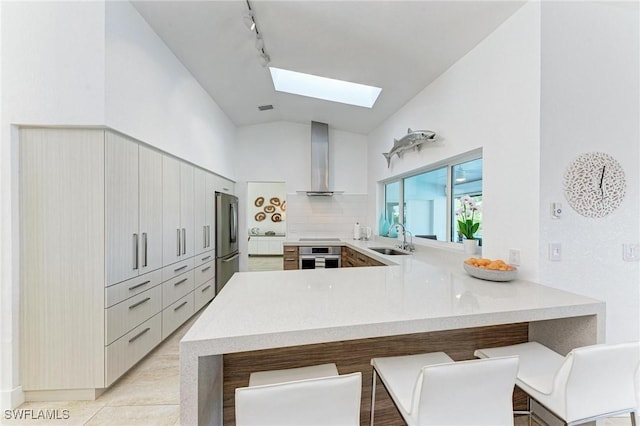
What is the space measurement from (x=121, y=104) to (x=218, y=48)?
114 cm

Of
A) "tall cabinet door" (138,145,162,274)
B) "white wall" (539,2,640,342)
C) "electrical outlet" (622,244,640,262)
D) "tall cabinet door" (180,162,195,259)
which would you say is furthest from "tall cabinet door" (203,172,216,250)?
"electrical outlet" (622,244,640,262)

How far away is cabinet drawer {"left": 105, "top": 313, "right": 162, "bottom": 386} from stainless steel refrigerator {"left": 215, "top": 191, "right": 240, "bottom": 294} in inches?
56.8

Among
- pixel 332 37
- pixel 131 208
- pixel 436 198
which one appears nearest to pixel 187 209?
pixel 131 208

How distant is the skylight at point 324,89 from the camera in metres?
3.59

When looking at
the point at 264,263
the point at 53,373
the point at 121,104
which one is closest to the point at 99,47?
the point at 121,104

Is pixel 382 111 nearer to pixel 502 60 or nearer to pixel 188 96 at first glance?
pixel 502 60

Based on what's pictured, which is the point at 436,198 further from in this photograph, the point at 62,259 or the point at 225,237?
the point at 62,259

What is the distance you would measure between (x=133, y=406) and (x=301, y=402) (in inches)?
65.7

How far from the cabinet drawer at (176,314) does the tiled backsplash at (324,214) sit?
2.16 metres

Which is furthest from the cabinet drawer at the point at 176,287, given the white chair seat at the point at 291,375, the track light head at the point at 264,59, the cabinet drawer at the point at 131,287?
the track light head at the point at 264,59

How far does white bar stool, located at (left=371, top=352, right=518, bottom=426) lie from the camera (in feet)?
3.03

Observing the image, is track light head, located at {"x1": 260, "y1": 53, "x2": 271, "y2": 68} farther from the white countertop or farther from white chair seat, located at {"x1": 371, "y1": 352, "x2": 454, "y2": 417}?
white chair seat, located at {"x1": 371, "y1": 352, "x2": 454, "y2": 417}

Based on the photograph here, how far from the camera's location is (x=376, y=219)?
4.61m

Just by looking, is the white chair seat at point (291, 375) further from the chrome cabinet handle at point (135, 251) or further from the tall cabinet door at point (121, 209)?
the chrome cabinet handle at point (135, 251)
